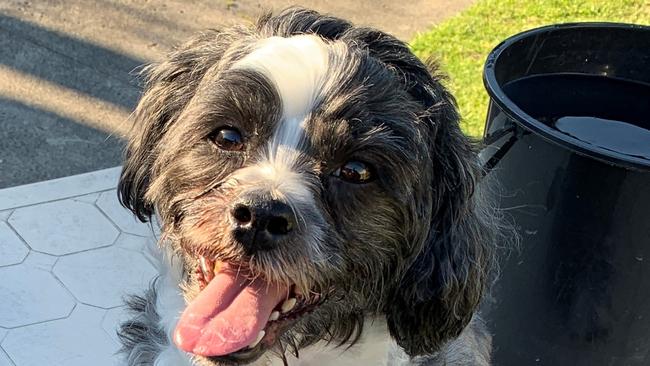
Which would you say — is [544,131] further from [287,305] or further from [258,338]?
[258,338]

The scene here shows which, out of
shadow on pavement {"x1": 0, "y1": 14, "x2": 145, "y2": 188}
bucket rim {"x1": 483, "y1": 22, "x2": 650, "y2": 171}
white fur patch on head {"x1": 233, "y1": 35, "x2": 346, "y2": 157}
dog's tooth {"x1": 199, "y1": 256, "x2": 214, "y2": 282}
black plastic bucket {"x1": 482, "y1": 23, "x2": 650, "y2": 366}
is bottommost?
shadow on pavement {"x1": 0, "y1": 14, "x2": 145, "y2": 188}

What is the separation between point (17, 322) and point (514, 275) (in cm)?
195

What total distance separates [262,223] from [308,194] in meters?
0.15

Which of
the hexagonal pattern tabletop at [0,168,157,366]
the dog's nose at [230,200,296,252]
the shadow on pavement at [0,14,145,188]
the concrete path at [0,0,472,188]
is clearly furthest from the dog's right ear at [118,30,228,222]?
the shadow on pavement at [0,14,145,188]

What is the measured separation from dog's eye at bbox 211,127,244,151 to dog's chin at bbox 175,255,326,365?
0.27 meters

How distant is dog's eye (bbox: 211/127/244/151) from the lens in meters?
2.14

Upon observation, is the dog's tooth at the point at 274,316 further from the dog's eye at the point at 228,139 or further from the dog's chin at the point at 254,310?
the dog's eye at the point at 228,139

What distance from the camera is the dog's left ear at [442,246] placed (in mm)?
2277

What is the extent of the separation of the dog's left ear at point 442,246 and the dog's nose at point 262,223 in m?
0.39

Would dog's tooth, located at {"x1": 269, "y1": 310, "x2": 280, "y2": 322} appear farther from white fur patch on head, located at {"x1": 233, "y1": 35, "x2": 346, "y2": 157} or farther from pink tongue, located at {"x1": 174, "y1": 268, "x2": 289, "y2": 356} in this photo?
white fur patch on head, located at {"x1": 233, "y1": 35, "x2": 346, "y2": 157}

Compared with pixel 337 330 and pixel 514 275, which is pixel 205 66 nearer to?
pixel 337 330

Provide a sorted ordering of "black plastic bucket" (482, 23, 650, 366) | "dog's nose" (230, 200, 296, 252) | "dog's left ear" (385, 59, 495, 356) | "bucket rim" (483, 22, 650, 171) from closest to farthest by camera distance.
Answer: "dog's nose" (230, 200, 296, 252) → "dog's left ear" (385, 59, 495, 356) → "bucket rim" (483, 22, 650, 171) → "black plastic bucket" (482, 23, 650, 366)

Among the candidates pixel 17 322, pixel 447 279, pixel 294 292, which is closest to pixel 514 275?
pixel 447 279

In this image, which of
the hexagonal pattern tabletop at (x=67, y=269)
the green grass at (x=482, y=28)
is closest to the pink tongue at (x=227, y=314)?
the hexagonal pattern tabletop at (x=67, y=269)
